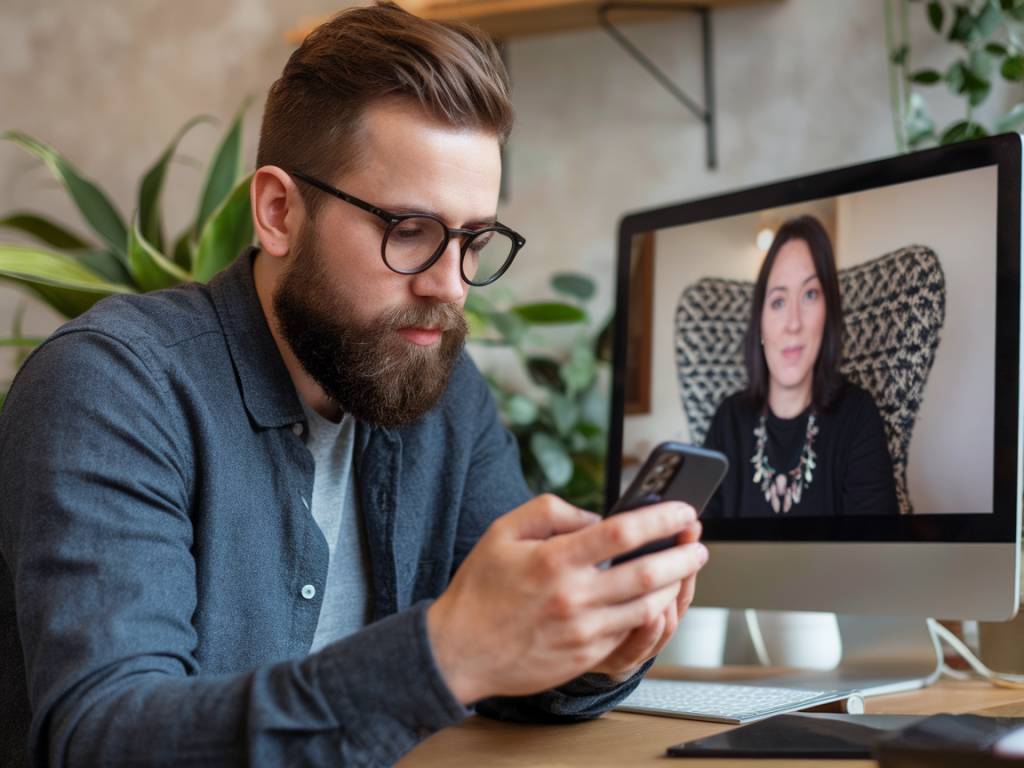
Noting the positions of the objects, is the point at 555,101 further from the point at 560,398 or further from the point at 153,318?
the point at 153,318

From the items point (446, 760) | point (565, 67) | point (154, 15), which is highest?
point (154, 15)

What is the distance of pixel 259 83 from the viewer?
8.44ft

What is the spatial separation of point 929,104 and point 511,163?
82 cm

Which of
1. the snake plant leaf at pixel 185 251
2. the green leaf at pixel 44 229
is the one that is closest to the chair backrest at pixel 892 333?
the snake plant leaf at pixel 185 251

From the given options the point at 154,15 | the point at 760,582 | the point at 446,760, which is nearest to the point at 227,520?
the point at 446,760

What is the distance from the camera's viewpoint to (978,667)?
1.30 m

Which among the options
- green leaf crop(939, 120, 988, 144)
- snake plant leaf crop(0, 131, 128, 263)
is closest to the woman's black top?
green leaf crop(939, 120, 988, 144)

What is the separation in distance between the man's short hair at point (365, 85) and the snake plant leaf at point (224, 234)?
491mm

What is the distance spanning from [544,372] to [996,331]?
43.7 inches

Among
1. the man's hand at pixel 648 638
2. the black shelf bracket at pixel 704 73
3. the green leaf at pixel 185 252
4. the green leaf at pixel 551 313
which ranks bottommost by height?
the man's hand at pixel 648 638

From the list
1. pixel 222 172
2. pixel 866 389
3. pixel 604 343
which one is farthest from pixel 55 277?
pixel 866 389

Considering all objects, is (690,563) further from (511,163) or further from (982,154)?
(511,163)

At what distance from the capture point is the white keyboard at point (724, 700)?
103cm

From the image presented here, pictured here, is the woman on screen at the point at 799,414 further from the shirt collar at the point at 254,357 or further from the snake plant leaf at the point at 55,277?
the snake plant leaf at the point at 55,277
